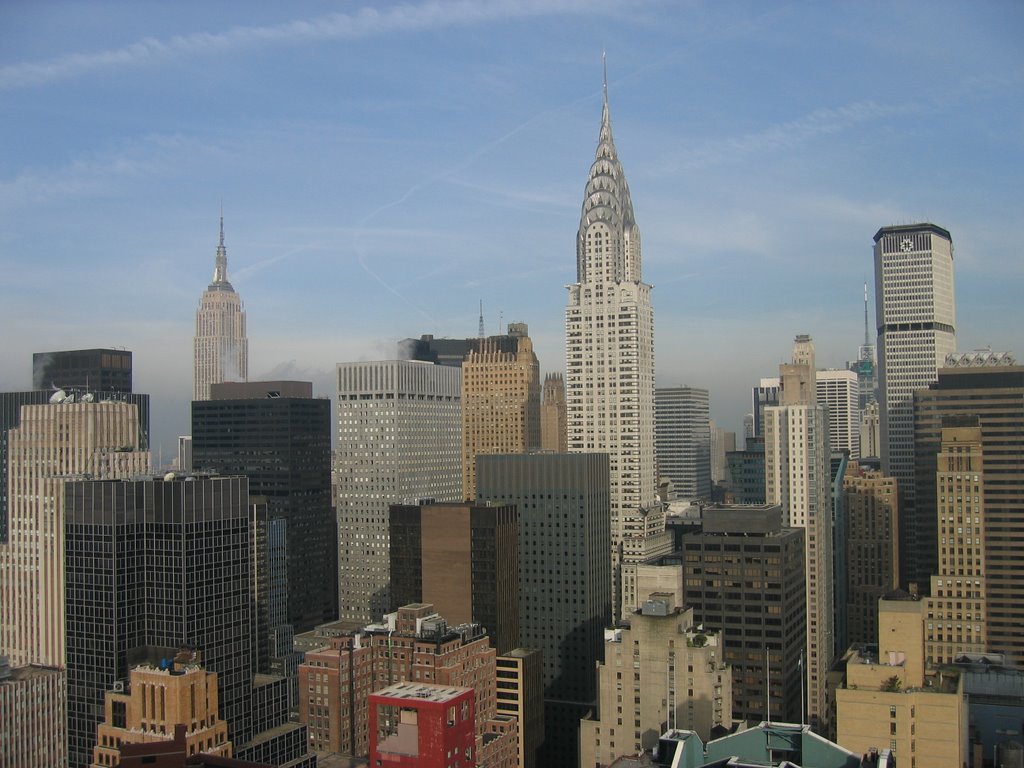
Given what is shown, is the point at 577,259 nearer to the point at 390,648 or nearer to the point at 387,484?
the point at 387,484

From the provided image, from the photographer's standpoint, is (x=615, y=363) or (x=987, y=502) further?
(x=615, y=363)

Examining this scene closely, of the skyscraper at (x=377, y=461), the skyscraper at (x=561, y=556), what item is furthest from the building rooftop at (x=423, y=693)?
the skyscraper at (x=377, y=461)

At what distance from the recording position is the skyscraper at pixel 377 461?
16562cm

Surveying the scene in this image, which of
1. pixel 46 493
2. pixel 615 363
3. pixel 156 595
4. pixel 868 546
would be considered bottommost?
pixel 868 546

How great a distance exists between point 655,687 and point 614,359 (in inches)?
3573

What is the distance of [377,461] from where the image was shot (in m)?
172

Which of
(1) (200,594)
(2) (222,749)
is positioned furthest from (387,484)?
(2) (222,749)

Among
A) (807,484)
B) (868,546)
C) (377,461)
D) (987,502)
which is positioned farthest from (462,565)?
(868,546)

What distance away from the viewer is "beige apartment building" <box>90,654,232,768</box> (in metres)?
72.5

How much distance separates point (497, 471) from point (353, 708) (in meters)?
52.5

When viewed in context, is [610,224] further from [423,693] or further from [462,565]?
[423,693]

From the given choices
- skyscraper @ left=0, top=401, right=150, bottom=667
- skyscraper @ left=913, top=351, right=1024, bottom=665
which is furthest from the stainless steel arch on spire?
skyscraper @ left=0, top=401, right=150, bottom=667

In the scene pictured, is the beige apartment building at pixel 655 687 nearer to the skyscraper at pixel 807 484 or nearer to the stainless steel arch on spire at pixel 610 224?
the skyscraper at pixel 807 484

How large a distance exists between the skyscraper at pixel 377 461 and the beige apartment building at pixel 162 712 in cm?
8571
